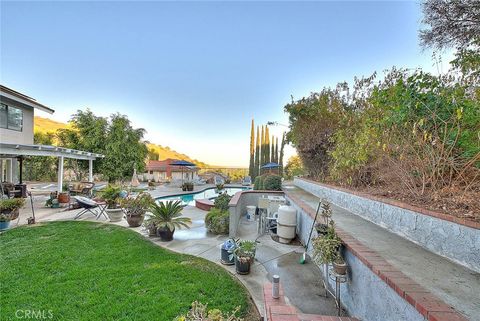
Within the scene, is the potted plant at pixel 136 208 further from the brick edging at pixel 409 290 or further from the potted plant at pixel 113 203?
the brick edging at pixel 409 290

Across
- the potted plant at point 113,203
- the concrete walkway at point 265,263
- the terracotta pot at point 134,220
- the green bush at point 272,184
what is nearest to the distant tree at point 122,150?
the concrete walkway at point 265,263

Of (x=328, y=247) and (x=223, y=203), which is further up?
(x=328, y=247)

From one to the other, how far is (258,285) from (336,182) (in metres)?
5.60

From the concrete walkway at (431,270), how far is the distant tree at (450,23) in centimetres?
392

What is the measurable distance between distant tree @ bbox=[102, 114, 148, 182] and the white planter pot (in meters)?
12.6

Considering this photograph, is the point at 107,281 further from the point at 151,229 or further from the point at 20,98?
the point at 20,98

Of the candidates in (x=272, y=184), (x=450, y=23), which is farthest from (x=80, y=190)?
(x=450, y=23)

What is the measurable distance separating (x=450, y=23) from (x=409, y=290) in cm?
564

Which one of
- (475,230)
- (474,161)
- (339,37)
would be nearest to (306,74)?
(339,37)

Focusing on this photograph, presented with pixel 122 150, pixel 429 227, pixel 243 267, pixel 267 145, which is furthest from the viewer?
pixel 267 145

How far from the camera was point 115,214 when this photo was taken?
301 inches

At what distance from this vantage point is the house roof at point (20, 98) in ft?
32.3

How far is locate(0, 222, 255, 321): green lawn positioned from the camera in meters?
3.00

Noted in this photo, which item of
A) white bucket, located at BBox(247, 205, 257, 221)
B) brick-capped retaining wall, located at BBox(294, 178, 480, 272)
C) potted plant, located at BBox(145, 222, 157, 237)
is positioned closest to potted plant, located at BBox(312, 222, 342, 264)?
brick-capped retaining wall, located at BBox(294, 178, 480, 272)
